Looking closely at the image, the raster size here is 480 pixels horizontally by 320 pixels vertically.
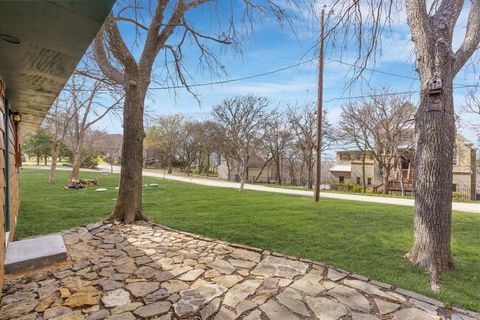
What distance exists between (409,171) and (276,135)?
11513 mm

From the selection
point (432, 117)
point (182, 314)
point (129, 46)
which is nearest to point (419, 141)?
point (432, 117)

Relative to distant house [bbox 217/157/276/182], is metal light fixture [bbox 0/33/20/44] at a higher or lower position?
higher

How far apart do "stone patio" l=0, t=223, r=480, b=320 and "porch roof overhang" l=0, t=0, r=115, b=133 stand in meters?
2.19

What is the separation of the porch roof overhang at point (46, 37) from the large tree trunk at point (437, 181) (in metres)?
3.63

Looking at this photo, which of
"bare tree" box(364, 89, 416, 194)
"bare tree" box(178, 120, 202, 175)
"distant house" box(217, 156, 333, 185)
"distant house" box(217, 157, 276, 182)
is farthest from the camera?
"distant house" box(217, 157, 276, 182)

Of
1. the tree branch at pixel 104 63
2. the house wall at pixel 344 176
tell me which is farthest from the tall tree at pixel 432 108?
the house wall at pixel 344 176

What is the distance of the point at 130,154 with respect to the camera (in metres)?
5.59

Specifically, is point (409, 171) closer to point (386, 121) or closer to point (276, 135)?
point (386, 121)

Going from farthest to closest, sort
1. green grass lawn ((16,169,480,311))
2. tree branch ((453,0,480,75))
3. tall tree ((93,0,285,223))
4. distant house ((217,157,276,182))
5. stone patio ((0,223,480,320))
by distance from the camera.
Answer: distant house ((217,157,276,182)) < tall tree ((93,0,285,223)) < tree branch ((453,0,480,75)) < green grass lawn ((16,169,480,311)) < stone patio ((0,223,480,320))

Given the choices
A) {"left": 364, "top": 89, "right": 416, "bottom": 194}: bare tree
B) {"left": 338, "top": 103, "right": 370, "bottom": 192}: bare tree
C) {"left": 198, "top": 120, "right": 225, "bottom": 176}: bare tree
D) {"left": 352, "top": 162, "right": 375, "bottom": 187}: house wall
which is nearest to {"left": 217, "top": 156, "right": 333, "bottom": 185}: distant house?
{"left": 198, "top": 120, "right": 225, "bottom": 176}: bare tree

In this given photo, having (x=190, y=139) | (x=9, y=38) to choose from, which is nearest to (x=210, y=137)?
(x=190, y=139)

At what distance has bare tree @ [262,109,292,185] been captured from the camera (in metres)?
24.4

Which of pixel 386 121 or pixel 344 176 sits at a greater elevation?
pixel 386 121

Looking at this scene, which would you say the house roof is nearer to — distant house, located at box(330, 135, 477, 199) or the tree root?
distant house, located at box(330, 135, 477, 199)
